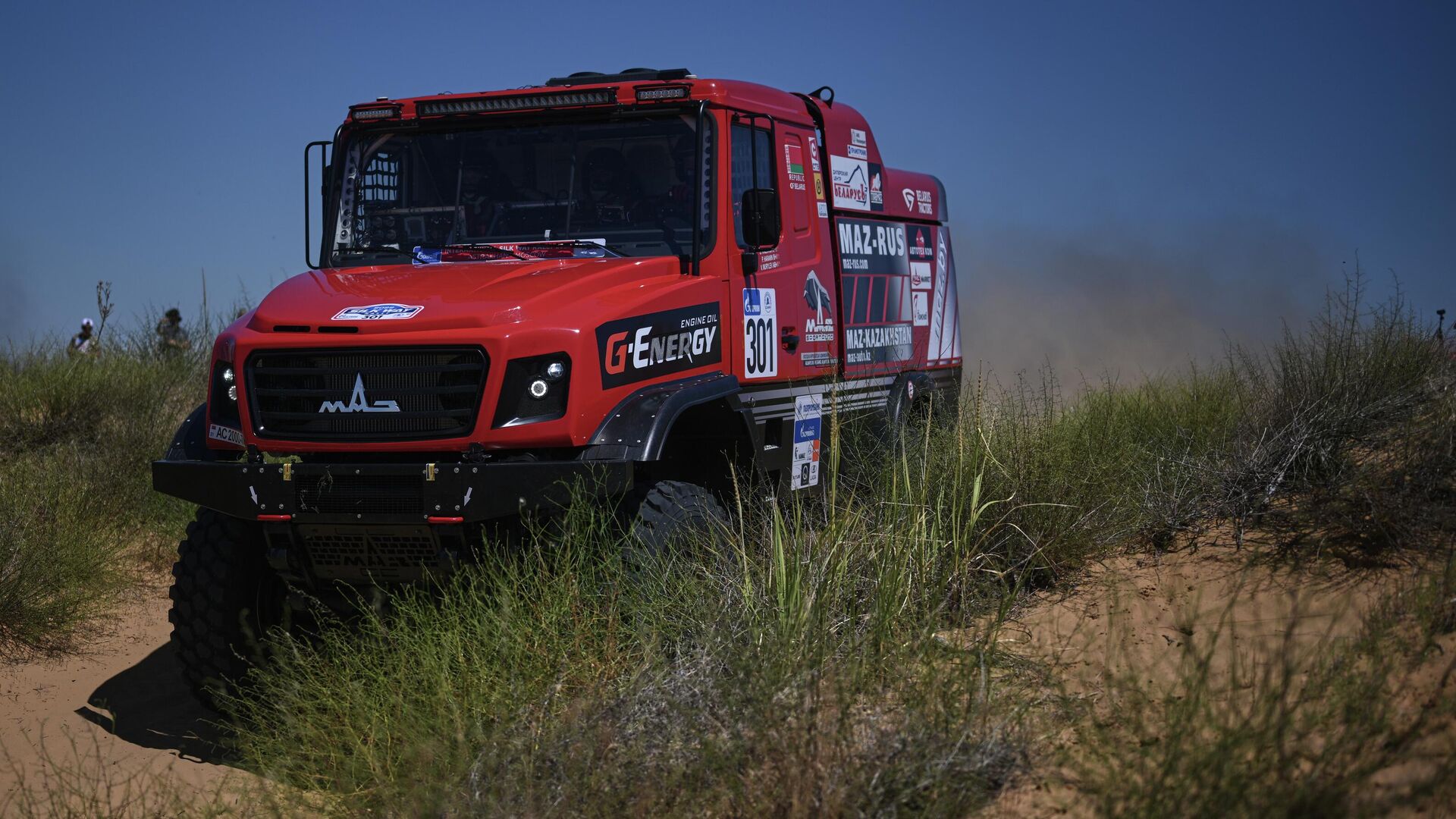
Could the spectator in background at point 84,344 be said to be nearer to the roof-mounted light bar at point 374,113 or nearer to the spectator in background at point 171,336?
the spectator in background at point 171,336

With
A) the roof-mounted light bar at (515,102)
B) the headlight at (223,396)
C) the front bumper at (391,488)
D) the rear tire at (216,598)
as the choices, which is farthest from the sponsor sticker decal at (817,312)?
the rear tire at (216,598)

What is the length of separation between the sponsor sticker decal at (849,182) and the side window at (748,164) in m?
0.92

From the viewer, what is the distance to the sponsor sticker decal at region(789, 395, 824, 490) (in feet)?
23.5

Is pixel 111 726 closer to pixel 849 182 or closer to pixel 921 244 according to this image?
pixel 849 182

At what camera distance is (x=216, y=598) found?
6.07 metres

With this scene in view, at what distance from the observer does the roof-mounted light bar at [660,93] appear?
650 centimetres

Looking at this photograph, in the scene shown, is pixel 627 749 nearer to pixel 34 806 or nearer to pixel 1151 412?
pixel 34 806

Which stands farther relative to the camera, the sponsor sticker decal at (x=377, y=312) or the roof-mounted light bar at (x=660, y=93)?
the roof-mounted light bar at (x=660, y=93)

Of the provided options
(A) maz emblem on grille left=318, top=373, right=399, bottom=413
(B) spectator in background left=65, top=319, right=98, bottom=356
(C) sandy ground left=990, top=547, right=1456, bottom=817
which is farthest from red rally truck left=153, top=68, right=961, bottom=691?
(B) spectator in background left=65, top=319, right=98, bottom=356

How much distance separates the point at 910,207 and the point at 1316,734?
6.13 m

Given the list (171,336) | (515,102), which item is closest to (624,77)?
(515,102)

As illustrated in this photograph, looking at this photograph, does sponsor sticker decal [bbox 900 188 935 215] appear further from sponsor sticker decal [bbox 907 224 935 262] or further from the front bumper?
the front bumper

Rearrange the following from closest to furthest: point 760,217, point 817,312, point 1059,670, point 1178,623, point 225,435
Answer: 1. point 1059,670
2. point 1178,623
3. point 225,435
4. point 760,217
5. point 817,312

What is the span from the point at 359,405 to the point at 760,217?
7.26ft
